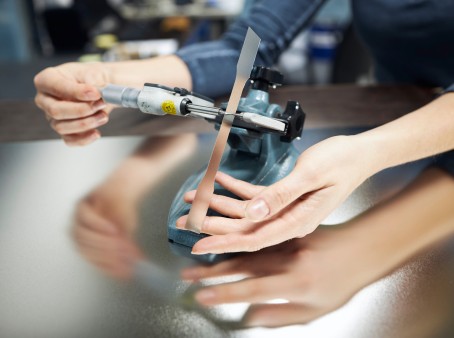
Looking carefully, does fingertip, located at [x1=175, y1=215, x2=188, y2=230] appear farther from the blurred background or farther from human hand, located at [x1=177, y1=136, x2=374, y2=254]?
the blurred background

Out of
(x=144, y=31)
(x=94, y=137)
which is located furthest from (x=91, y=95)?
(x=144, y=31)

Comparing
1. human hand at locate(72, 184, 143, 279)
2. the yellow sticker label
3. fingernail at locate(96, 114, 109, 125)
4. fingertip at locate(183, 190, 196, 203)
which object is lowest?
human hand at locate(72, 184, 143, 279)

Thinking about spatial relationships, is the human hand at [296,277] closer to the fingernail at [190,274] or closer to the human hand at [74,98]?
the fingernail at [190,274]

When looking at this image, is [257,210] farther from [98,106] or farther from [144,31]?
[144,31]

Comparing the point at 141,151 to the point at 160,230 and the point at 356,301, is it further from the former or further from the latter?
the point at 356,301

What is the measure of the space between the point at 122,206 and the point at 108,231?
0.06 m

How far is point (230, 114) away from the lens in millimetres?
430

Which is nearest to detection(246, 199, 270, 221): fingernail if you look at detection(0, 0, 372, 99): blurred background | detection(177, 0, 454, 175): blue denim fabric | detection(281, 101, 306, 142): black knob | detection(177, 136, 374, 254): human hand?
detection(177, 136, 374, 254): human hand

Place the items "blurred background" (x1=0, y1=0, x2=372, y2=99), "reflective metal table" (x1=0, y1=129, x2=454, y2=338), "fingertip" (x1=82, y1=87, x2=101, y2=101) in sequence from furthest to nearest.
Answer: "blurred background" (x1=0, y1=0, x2=372, y2=99) → "fingertip" (x1=82, y1=87, x2=101, y2=101) → "reflective metal table" (x1=0, y1=129, x2=454, y2=338)

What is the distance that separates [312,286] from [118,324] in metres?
0.18

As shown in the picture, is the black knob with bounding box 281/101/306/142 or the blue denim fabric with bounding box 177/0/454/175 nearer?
the black knob with bounding box 281/101/306/142

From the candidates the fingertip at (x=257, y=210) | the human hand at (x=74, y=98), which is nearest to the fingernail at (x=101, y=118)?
the human hand at (x=74, y=98)

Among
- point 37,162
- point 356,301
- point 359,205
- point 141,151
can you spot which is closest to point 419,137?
point 359,205

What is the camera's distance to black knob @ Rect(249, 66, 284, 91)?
513 mm
